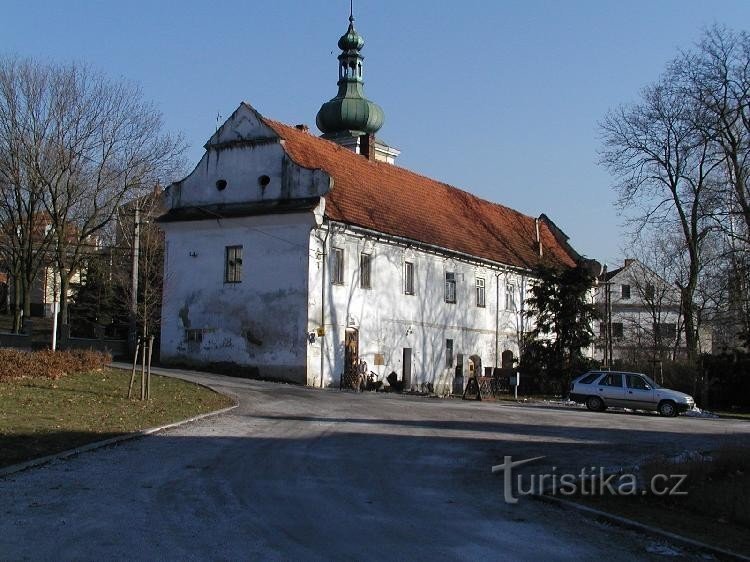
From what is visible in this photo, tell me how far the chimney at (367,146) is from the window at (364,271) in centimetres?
891

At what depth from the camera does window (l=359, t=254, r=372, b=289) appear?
119 feet

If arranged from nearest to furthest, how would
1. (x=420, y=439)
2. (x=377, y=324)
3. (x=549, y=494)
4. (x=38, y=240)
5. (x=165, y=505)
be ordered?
(x=165, y=505)
(x=549, y=494)
(x=420, y=439)
(x=377, y=324)
(x=38, y=240)

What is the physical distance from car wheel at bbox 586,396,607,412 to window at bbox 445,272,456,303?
1299cm

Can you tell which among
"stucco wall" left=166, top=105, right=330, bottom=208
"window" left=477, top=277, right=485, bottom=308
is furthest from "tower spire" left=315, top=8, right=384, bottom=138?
"stucco wall" left=166, top=105, right=330, bottom=208

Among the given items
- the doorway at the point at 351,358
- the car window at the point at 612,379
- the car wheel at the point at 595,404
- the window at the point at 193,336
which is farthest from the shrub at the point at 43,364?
the car window at the point at 612,379

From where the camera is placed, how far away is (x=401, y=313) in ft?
127

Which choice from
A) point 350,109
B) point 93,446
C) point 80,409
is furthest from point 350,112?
point 93,446

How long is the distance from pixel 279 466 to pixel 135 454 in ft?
7.92

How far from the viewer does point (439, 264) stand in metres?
42.1

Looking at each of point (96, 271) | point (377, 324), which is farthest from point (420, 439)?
point (96, 271)

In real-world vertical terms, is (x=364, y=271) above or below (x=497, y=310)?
above

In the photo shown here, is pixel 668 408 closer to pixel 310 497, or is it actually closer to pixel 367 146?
pixel 310 497

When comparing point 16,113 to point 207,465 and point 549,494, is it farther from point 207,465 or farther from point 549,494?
point 549,494

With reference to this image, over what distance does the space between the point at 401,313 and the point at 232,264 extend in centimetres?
812
